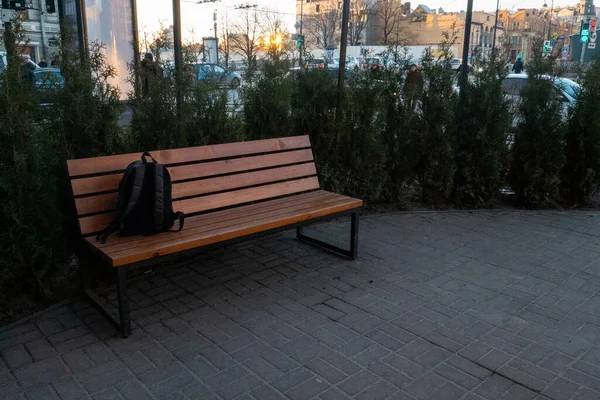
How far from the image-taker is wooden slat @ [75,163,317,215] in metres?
3.61

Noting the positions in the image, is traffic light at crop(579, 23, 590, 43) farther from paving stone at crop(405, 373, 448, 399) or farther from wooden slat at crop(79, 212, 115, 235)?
wooden slat at crop(79, 212, 115, 235)

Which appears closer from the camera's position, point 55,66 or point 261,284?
point 55,66

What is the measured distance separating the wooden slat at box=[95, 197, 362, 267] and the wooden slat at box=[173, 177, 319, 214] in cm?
47

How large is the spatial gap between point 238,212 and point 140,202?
0.95 meters

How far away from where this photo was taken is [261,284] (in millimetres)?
4227

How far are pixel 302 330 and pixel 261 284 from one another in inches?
33.1

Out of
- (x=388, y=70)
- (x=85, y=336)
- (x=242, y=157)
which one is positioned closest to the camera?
(x=85, y=336)

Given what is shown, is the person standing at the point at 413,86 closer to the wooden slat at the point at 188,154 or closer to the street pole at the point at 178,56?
the wooden slat at the point at 188,154

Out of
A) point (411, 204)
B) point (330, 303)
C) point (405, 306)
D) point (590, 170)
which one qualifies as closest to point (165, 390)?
point (330, 303)

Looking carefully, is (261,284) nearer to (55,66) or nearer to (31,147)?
(31,147)

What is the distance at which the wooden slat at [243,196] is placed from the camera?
413 cm

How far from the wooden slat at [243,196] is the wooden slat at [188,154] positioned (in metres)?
0.32

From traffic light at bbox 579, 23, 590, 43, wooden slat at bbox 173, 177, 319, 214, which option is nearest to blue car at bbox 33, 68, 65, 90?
wooden slat at bbox 173, 177, 319, 214

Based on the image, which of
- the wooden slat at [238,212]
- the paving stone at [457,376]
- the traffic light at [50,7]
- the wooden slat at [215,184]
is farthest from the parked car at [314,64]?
the traffic light at [50,7]
